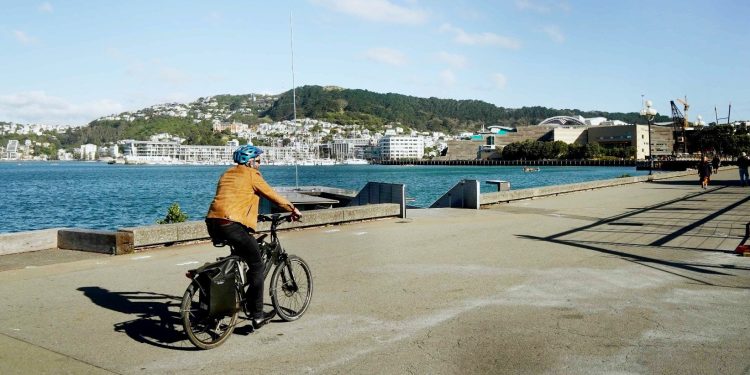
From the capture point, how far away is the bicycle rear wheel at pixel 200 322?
5.95 m

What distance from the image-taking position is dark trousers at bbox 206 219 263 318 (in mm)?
6438

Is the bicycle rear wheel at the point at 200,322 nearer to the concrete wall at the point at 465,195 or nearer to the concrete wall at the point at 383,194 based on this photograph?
the concrete wall at the point at 383,194

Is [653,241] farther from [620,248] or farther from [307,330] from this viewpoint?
[307,330]

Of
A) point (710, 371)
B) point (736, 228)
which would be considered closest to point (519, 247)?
point (736, 228)

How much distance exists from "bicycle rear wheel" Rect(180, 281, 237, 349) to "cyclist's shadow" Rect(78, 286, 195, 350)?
172 mm

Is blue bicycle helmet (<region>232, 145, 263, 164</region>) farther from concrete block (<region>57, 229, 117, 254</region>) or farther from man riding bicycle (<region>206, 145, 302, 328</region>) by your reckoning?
concrete block (<region>57, 229, 117, 254</region>)

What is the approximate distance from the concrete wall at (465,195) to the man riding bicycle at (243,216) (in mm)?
15132

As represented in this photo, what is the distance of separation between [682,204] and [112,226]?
31.8m

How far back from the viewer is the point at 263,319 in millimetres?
6727

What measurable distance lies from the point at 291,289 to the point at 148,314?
168cm

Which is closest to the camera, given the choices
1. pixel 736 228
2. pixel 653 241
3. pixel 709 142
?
pixel 653 241

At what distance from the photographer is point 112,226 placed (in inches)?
1545

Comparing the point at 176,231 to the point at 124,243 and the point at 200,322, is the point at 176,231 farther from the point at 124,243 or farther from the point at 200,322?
the point at 200,322

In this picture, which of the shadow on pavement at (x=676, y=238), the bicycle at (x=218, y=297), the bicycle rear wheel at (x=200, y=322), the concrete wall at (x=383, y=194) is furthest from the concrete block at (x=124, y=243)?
the concrete wall at (x=383, y=194)
